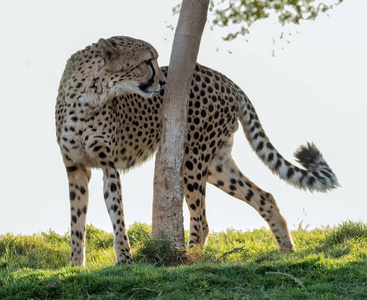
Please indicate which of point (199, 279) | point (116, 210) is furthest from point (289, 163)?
point (199, 279)

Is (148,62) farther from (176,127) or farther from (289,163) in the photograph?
(289,163)

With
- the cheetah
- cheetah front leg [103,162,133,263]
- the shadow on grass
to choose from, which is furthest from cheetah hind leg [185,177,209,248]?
the shadow on grass

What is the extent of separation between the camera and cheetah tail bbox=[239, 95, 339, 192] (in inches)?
237

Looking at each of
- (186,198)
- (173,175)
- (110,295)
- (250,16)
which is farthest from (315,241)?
(110,295)

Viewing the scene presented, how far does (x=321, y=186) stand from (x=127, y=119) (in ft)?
6.16

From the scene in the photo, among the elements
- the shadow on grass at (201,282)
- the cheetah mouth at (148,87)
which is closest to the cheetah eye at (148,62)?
the cheetah mouth at (148,87)

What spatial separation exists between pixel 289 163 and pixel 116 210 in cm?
187

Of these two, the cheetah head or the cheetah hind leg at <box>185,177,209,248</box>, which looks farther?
the cheetah hind leg at <box>185,177,209,248</box>

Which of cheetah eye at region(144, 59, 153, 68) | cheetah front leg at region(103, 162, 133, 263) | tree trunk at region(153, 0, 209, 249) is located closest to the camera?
cheetah front leg at region(103, 162, 133, 263)

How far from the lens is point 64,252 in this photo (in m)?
6.51

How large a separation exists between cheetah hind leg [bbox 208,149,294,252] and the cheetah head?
125 cm

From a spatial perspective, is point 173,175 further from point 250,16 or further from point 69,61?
point 250,16

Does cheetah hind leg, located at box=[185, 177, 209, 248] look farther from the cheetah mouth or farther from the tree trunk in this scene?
the cheetah mouth

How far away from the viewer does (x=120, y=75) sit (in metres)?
5.31
